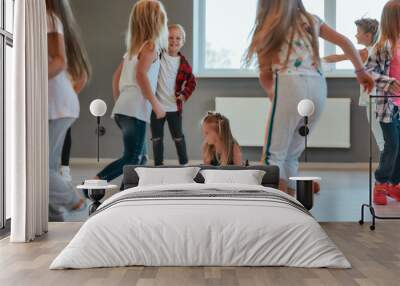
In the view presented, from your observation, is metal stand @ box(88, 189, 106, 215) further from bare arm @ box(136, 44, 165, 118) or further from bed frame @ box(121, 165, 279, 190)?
bare arm @ box(136, 44, 165, 118)

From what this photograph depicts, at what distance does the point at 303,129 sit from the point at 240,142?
0.76 metres

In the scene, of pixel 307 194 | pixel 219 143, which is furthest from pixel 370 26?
pixel 219 143

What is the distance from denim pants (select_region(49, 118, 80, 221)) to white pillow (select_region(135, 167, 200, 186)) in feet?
3.28

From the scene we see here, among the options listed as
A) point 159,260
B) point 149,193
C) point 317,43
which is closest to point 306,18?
point 317,43

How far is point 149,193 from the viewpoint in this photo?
5.36m

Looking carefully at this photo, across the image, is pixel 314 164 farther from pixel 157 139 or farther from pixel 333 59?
pixel 157 139

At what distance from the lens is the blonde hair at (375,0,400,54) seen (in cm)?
712

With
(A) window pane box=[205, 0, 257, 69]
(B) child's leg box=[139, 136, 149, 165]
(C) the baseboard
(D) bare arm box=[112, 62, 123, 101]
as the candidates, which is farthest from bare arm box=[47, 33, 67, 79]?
(A) window pane box=[205, 0, 257, 69]

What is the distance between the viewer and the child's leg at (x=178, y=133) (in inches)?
282

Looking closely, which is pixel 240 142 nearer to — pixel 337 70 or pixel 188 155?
pixel 188 155

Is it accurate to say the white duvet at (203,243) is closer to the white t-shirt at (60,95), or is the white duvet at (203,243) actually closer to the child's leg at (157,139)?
the child's leg at (157,139)

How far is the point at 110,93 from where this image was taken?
7.20 meters

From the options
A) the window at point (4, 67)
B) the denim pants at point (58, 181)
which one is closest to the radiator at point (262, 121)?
the denim pants at point (58, 181)

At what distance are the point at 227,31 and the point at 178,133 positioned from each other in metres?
1.35
